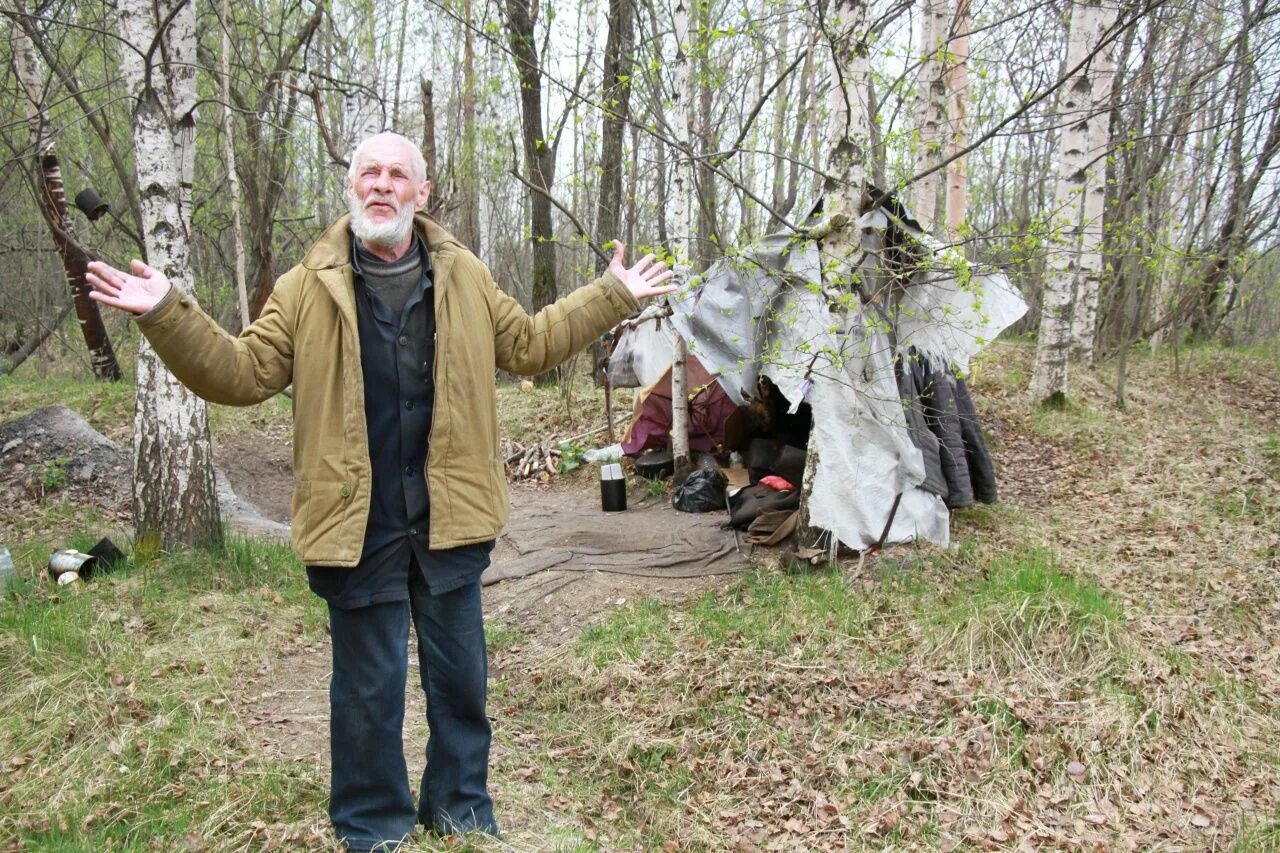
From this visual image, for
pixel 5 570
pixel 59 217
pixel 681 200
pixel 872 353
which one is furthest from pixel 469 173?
pixel 5 570

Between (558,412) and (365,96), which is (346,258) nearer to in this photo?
(365,96)

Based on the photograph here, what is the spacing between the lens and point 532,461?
942cm

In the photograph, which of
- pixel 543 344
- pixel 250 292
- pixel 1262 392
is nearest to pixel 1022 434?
pixel 1262 392

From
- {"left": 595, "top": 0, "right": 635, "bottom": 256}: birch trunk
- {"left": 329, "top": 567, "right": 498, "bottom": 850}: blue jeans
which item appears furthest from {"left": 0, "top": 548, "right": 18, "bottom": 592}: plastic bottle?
{"left": 595, "top": 0, "right": 635, "bottom": 256}: birch trunk

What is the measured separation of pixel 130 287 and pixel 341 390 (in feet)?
1.86

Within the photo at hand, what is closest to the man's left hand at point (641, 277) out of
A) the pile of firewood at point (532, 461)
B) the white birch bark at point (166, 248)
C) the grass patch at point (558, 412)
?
the white birch bark at point (166, 248)

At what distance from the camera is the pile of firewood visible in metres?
9.23

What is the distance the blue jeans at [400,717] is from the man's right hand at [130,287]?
0.98 metres

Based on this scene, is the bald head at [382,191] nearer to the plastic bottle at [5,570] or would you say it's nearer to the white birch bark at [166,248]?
the white birch bark at [166,248]

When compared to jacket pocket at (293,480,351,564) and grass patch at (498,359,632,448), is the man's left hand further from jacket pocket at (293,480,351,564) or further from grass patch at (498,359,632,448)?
grass patch at (498,359,632,448)

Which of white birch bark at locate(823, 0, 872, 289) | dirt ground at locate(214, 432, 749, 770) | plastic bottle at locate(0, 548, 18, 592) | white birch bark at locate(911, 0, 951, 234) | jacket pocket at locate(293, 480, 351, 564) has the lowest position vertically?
dirt ground at locate(214, 432, 749, 770)

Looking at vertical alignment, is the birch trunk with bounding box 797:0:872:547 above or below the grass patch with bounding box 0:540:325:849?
above

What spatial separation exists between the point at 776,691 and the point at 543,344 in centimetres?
217

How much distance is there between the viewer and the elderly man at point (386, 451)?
248 centimetres
